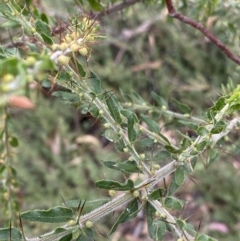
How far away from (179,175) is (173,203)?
0.07 metres

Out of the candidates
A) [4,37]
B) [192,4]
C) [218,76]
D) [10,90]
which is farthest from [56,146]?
[10,90]

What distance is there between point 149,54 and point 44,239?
8.56 ft

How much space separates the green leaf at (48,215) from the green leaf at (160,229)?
0.20 meters

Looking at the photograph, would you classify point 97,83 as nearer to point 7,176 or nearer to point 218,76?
point 7,176

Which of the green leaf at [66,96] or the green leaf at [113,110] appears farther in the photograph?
the green leaf at [66,96]

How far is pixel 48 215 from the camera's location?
37.0 inches

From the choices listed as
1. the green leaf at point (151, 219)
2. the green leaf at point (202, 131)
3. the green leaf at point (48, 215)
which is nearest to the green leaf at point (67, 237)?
the green leaf at point (48, 215)

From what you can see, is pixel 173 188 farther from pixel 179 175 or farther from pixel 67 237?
pixel 67 237

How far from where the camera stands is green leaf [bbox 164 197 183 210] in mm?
988

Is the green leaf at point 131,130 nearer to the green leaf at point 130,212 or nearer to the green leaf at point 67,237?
the green leaf at point 130,212

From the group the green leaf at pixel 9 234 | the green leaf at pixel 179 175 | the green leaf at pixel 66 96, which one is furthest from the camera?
the green leaf at pixel 66 96

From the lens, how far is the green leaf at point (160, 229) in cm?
99

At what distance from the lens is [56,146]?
3.14m

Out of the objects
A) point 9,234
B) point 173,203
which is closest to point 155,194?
point 173,203
